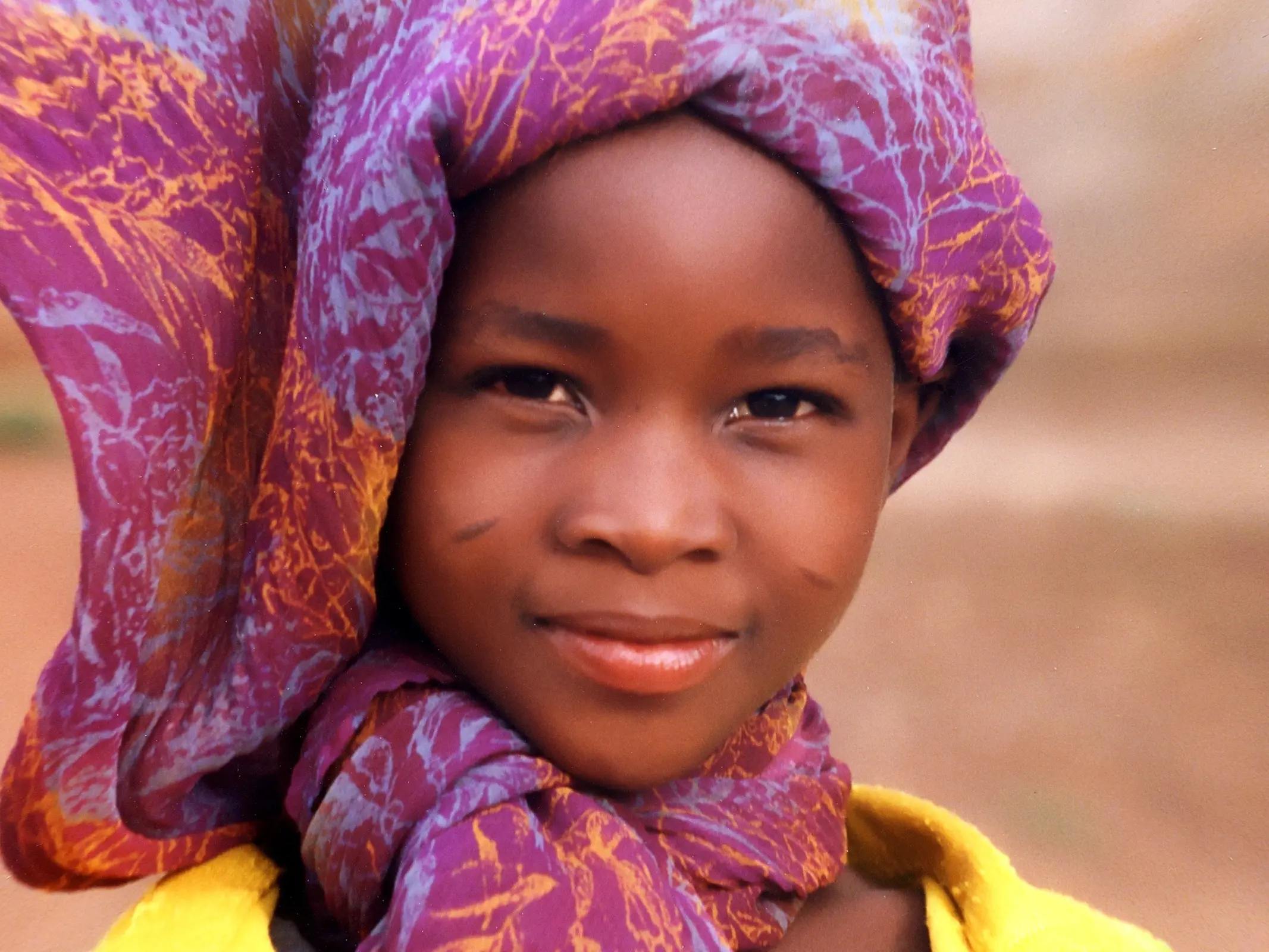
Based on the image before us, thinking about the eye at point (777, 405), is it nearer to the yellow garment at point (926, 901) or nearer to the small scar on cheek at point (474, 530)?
the small scar on cheek at point (474, 530)

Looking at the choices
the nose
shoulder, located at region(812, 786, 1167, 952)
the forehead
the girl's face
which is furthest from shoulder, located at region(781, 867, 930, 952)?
the forehead

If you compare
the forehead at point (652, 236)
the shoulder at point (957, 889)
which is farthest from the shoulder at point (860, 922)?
the forehead at point (652, 236)

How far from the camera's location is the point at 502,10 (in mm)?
546

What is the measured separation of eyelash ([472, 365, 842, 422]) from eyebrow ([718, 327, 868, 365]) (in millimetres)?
25

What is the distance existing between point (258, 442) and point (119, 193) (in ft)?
0.52

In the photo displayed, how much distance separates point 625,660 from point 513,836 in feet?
0.36

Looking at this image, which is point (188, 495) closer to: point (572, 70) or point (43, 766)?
point (43, 766)

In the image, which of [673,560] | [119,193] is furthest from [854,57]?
[119,193]

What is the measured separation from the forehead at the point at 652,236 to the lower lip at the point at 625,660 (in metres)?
0.17

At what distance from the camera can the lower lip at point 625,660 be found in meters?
0.58

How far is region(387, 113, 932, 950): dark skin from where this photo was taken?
55 centimetres

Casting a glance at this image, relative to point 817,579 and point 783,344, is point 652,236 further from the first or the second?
point 817,579

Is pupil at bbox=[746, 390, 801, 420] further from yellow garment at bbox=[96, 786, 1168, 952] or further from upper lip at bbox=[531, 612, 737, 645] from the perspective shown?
yellow garment at bbox=[96, 786, 1168, 952]

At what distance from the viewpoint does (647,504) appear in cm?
54
